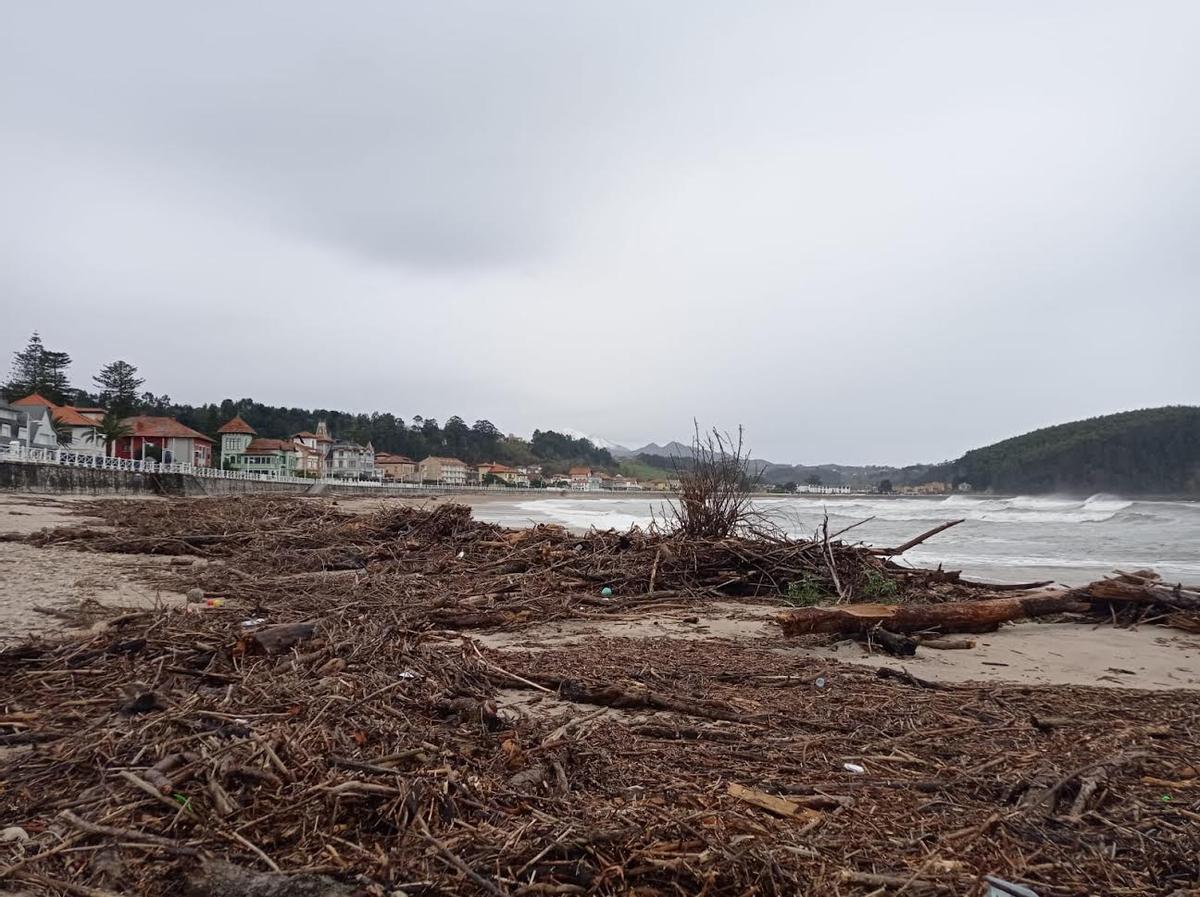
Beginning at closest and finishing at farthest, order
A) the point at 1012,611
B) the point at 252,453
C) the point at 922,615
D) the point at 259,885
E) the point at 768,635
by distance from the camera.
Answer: the point at 259,885
the point at 768,635
the point at 922,615
the point at 1012,611
the point at 252,453

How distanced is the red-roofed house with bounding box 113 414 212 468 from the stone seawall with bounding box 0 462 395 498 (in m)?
17.0

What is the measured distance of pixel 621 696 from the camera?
354 centimetres

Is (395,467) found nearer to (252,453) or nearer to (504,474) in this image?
(504,474)

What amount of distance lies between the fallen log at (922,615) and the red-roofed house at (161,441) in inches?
2576

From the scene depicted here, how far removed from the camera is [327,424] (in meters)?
126

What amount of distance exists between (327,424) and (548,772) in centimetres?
13453

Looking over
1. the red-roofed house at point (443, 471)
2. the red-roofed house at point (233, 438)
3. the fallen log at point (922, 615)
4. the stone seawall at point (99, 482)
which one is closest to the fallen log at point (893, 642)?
the fallen log at point (922, 615)

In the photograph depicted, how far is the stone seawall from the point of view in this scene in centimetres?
2891

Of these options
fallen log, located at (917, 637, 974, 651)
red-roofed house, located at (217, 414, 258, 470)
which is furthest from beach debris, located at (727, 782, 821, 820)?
red-roofed house, located at (217, 414, 258, 470)

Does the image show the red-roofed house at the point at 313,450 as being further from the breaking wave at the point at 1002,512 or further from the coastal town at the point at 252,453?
the breaking wave at the point at 1002,512

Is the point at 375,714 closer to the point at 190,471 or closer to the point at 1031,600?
the point at 1031,600

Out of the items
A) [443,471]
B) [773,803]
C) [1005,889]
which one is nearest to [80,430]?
→ [443,471]

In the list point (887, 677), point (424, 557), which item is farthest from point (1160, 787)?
point (424, 557)

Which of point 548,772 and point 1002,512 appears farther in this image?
point 1002,512
